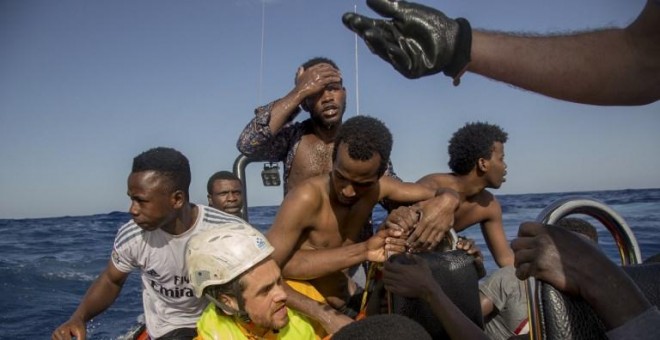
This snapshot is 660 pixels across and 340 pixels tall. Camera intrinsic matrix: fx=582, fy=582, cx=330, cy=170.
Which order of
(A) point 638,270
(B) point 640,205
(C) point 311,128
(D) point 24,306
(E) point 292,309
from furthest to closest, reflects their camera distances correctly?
(B) point 640,205
(D) point 24,306
(C) point 311,128
(E) point 292,309
(A) point 638,270

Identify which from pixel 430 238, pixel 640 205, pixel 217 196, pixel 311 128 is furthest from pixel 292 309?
pixel 640 205

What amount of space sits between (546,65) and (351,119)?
1614 mm

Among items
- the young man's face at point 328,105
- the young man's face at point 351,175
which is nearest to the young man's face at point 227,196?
the young man's face at point 328,105

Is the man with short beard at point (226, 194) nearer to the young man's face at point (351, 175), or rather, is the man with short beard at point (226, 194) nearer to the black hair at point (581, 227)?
the young man's face at point (351, 175)

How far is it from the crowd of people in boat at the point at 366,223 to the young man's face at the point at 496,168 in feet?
0.05

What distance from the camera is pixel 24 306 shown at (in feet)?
36.0

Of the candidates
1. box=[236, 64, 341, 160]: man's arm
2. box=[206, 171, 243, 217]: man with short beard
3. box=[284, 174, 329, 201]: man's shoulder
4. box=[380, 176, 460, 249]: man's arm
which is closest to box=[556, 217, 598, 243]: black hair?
box=[380, 176, 460, 249]: man's arm

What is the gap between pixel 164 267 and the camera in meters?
3.34

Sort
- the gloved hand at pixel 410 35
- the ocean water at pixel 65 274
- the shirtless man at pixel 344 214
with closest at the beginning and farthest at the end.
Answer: the gloved hand at pixel 410 35
the shirtless man at pixel 344 214
the ocean water at pixel 65 274

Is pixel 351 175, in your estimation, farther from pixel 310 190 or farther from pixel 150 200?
pixel 150 200

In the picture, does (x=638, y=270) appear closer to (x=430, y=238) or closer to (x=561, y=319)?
(x=561, y=319)

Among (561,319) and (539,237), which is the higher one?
(539,237)

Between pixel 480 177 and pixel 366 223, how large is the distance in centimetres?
119

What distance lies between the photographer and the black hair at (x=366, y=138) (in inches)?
111
